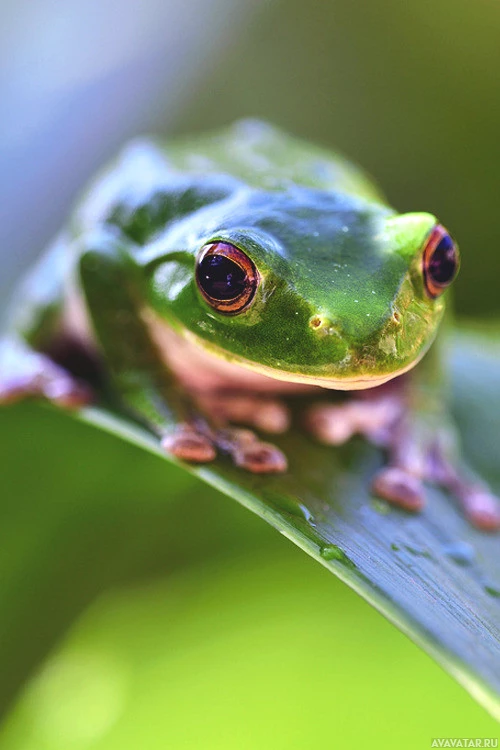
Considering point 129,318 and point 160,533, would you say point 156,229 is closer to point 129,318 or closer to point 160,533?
point 129,318

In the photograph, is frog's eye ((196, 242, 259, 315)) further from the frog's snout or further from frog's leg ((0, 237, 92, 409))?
frog's leg ((0, 237, 92, 409))

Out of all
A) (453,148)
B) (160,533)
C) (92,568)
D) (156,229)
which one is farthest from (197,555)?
(453,148)

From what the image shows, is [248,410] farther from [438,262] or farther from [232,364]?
[438,262]

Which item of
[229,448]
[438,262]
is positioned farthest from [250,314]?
[438,262]

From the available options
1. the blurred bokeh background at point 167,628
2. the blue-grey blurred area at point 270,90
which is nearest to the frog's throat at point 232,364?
the blurred bokeh background at point 167,628

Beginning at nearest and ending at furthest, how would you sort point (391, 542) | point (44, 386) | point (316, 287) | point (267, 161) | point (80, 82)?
point (391, 542), point (316, 287), point (44, 386), point (267, 161), point (80, 82)

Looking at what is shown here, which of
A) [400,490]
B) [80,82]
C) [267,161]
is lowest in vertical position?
[400,490]

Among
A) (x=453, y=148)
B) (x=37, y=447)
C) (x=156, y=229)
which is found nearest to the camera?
(x=37, y=447)

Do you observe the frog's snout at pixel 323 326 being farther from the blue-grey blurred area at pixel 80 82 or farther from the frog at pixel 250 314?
the blue-grey blurred area at pixel 80 82
